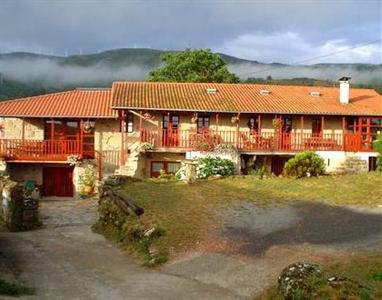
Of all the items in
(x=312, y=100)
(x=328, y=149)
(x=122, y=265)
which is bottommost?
(x=122, y=265)

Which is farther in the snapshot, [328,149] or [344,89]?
[344,89]

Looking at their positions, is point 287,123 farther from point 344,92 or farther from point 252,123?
point 344,92

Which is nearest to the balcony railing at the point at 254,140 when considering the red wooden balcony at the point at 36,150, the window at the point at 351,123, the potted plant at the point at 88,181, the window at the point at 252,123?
the window at the point at 252,123

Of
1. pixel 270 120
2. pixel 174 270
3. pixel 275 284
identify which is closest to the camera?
pixel 275 284

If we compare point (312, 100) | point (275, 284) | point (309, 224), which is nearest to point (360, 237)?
point (309, 224)

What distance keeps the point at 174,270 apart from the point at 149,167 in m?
18.4

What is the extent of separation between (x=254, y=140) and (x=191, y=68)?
58.9ft

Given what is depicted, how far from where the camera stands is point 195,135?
98.4 feet

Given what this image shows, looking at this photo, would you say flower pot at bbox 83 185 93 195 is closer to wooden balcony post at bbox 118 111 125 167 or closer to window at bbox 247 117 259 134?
wooden balcony post at bbox 118 111 125 167

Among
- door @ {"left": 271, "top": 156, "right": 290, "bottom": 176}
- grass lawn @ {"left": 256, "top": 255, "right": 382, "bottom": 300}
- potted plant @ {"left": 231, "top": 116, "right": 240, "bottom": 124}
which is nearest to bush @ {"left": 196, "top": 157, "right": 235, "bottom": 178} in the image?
potted plant @ {"left": 231, "top": 116, "right": 240, "bottom": 124}

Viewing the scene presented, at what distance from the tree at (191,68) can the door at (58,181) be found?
17190 millimetres

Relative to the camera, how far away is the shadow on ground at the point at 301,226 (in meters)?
14.0

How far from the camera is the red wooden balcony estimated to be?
31031mm

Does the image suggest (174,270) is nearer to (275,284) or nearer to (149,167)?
(275,284)
